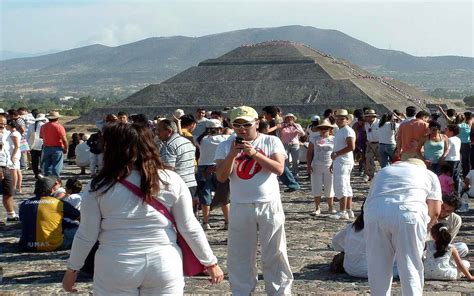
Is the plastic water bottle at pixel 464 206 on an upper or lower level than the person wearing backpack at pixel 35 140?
lower

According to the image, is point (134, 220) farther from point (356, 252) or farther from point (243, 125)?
point (356, 252)

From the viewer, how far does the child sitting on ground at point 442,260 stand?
8422 millimetres

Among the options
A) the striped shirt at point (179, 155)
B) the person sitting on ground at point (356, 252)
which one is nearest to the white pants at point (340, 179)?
the striped shirt at point (179, 155)

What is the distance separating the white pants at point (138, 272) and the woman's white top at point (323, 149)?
8142mm

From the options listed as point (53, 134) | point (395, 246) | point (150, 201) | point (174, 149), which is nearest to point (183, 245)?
point (150, 201)

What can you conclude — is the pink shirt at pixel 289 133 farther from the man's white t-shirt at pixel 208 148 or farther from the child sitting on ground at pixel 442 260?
the child sitting on ground at pixel 442 260

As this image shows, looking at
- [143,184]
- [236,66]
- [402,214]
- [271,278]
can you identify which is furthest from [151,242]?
[236,66]

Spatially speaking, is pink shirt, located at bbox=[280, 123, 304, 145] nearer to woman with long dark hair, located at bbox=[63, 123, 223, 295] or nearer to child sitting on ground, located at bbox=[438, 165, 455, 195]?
child sitting on ground, located at bbox=[438, 165, 455, 195]

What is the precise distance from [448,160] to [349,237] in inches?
203

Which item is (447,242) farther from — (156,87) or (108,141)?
(156,87)

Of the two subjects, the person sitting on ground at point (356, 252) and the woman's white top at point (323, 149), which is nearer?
the person sitting on ground at point (356, 252)

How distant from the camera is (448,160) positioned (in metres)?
13.5

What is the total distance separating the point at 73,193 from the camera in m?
11.1

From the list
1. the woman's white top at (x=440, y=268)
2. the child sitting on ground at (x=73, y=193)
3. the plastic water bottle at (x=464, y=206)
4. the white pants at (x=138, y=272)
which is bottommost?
the plastic water bottle at (x=464, y=206)
